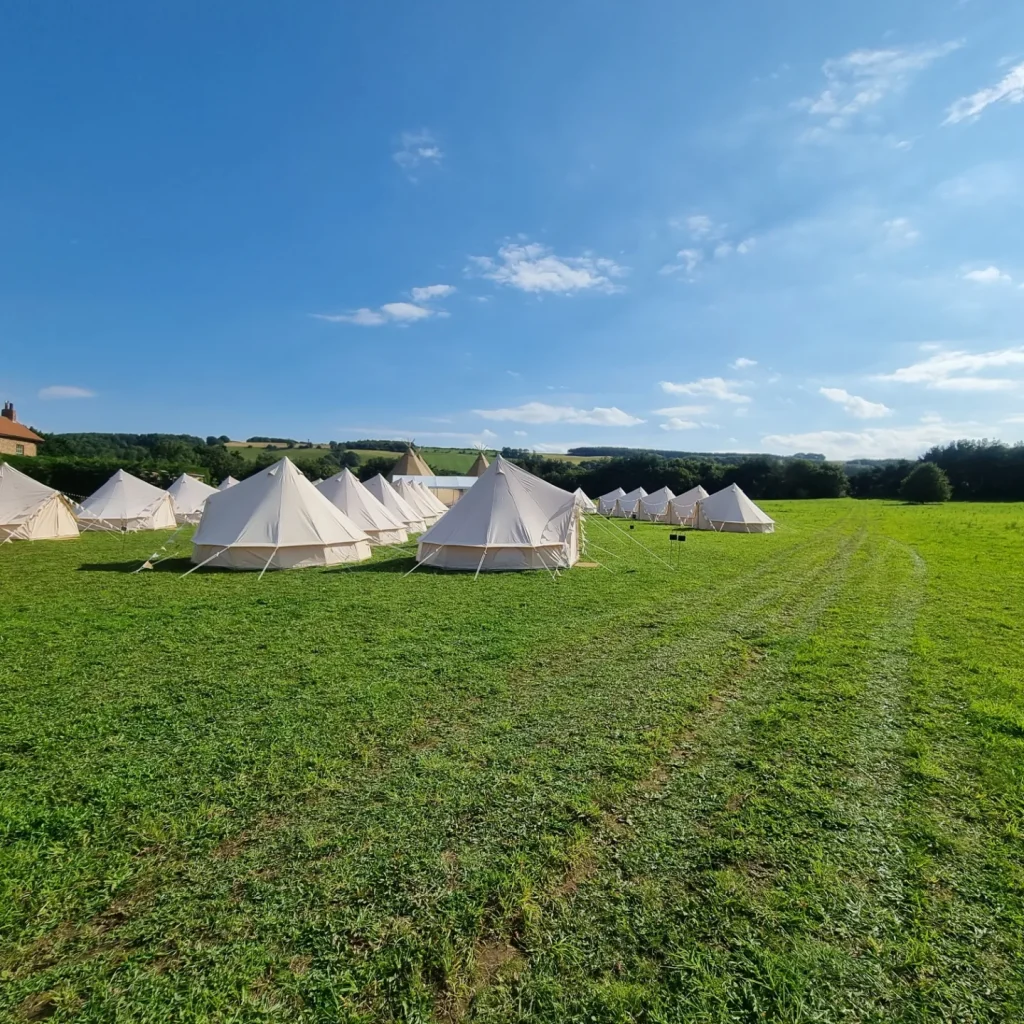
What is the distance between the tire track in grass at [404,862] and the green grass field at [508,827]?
2 centimetres

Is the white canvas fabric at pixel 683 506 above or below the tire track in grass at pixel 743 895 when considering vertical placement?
above

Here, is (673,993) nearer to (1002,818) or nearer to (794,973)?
(794,973)

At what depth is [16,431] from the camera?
46094 mm

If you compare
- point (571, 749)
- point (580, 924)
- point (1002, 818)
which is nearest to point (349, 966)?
point (580, 924)

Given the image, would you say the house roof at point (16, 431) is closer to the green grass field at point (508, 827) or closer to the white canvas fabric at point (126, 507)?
the white canvas fabric at point (126, 507)

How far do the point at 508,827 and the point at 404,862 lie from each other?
0.69m

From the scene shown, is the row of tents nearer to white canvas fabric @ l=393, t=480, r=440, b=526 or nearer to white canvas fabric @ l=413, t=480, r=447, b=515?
white canvas fabric @ l=393, t=480, r=440, b=526

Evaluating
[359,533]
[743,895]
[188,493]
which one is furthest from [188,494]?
[743,895]

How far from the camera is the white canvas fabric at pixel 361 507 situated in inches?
778

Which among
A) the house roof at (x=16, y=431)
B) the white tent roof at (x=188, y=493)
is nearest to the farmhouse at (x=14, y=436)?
the house roof at (x=16, y=431)

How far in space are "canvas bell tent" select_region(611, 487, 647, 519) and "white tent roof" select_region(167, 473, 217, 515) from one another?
Answer: 2724 cm

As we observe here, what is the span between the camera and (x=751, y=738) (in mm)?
4734

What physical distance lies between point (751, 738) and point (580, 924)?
271cm

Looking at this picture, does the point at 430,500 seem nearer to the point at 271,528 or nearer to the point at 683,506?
the point at 683,506
